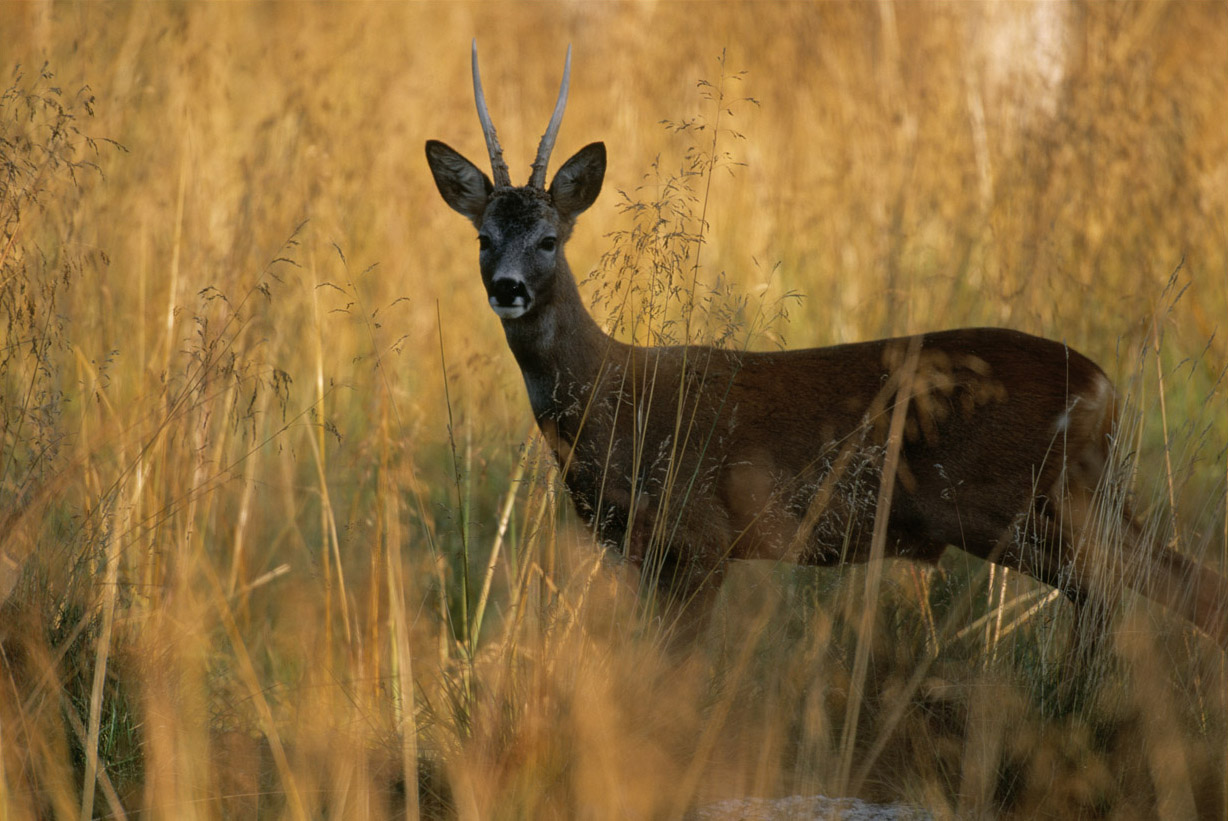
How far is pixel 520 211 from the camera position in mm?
4008

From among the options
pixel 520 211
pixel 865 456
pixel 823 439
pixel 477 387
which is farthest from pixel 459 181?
pixel 865 456

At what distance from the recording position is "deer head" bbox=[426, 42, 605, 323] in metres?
3.80

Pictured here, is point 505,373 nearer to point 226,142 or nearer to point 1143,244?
point 226,142

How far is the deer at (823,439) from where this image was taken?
373cm

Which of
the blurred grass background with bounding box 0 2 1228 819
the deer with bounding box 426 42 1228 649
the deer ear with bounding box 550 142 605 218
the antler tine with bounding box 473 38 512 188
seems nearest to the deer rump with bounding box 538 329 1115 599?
the deer with bounding box 426 42 1228 649

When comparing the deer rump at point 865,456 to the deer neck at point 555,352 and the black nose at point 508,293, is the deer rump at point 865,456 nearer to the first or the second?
the deer neck at point 555,352

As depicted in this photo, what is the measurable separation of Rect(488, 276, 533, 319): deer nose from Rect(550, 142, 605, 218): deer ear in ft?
1.58

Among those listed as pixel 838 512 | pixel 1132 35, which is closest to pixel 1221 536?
pixel 838 512

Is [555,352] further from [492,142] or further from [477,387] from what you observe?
[477,387]

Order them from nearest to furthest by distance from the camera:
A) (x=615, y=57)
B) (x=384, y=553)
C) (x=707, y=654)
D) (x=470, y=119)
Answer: (x=707, y=654), (x=384, y=553), (x=470, y=119), (x=615, y=57)

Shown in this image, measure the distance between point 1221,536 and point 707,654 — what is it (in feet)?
7.04

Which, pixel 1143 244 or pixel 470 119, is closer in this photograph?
pixel 1143 244

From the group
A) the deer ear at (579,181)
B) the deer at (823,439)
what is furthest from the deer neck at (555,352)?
the deer ear at (579,181)

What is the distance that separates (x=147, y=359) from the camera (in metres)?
4.66
